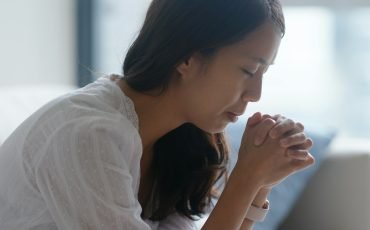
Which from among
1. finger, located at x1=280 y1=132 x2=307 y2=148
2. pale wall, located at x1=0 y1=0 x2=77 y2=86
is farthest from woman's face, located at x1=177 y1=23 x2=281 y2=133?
pale wall, located at x1=0 y1=0 x2=77 y2=86

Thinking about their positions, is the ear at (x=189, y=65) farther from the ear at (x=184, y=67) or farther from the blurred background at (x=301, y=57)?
the blurred background at (x=301, y=57)

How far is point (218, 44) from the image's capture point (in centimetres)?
103

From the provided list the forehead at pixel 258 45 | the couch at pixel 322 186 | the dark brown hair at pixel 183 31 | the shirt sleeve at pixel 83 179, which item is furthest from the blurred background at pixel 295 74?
the shirt sleeve at pixel 83 179

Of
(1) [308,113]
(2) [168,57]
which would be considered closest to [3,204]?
(2) [168,57]

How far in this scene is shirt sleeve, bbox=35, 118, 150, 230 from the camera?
36.7 inches

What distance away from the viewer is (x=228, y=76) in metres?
1.05

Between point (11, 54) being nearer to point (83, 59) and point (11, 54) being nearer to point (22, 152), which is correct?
point (83, 59)

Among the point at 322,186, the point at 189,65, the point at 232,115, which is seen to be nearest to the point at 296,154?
the point at 232,115

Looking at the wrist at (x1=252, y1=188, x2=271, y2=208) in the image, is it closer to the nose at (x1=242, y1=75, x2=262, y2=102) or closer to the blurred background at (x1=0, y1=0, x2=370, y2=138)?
the nose at (x1=242, y1=75, x2=262, y2=102)

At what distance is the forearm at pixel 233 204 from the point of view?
1.09 m

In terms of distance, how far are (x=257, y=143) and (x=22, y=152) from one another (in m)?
0.43

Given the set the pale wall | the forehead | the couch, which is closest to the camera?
the forehead

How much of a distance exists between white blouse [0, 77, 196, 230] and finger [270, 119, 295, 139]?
262mm

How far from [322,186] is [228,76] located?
0.77 m
